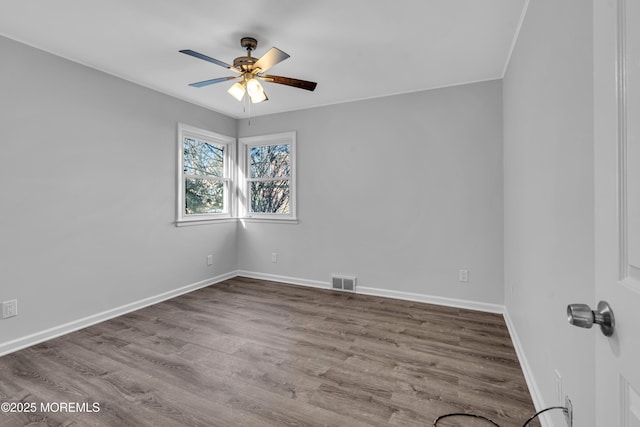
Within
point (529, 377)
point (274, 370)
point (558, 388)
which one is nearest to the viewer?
point (558, 388)

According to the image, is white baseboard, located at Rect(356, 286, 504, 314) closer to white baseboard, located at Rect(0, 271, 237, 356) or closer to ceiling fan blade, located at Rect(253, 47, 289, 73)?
white baseboard, located at Rect(0, 271, 237, 356)

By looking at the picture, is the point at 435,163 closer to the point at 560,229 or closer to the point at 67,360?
the point at 560,229

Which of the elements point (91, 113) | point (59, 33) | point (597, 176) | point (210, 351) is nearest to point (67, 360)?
point (210, 351)

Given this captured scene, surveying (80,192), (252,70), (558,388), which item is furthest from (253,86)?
(558,388)

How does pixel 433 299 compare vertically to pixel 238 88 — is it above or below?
below

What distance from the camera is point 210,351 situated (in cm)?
247

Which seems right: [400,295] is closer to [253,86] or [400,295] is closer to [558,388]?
[558,388]

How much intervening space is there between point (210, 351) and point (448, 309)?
8.10 feet

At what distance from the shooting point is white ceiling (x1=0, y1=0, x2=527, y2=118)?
2.11 m

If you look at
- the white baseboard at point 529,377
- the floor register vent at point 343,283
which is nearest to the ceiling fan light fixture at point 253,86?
the floor register vent at point 343,283

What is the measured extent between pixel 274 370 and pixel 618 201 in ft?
7.02

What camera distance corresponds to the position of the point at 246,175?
4.87 metres

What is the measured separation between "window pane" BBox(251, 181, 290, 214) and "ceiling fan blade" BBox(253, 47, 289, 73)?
2.31 meters

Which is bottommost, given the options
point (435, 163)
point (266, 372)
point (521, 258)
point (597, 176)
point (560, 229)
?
point (266, 372)
